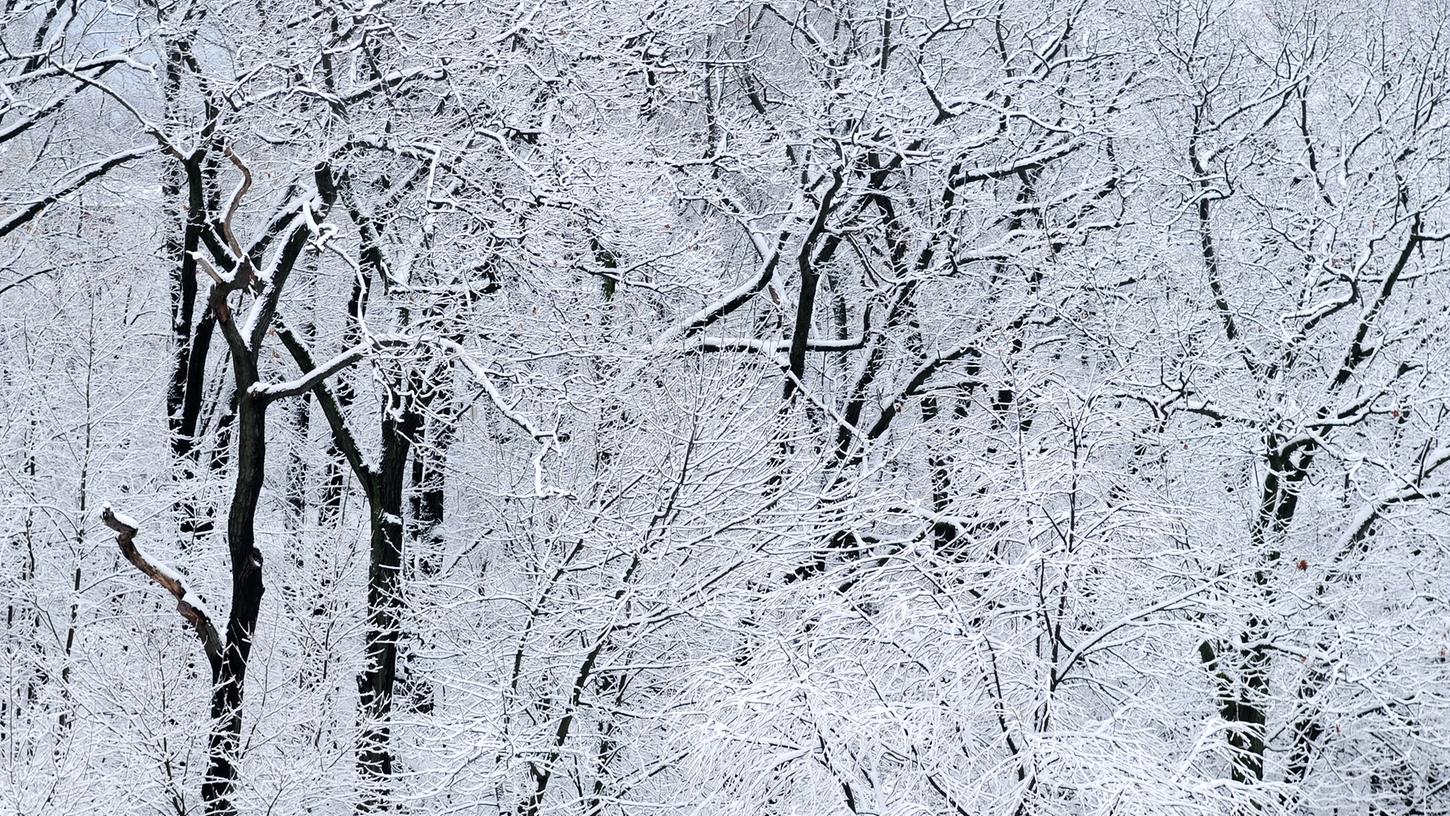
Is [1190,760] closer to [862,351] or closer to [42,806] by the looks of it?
[42,806]

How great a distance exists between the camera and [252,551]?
1127 centimetres

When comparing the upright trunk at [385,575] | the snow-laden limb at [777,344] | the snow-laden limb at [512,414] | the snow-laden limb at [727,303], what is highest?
the snow-laden limb at [727,303]

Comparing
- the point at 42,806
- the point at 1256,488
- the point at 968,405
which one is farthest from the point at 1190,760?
the point at 968,405

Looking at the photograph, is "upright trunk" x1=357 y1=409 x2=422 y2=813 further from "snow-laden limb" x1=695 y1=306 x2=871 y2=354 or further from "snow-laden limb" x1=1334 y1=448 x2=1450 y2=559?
"snow-laden limb" x1=1334 y1=448 x2=1450 y2=559

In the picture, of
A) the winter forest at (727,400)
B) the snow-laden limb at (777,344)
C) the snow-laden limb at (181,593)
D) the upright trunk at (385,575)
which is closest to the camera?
the winter forest at (727,400)

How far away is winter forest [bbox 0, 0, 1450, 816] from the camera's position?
7.96 meters

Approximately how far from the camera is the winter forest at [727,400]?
26.1 feet

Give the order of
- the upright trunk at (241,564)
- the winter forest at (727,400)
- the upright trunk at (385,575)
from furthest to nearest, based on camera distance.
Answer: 1. the upright trunk at (385,575)
2. the upright trunk at (241,564)
3. the winter forest at (727,400)

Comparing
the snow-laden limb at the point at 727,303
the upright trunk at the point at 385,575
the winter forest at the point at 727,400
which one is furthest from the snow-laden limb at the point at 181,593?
the snow-laden limb at the point at 727,303

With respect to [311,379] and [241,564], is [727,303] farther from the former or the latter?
[241,564]

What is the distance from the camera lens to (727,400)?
460 inches

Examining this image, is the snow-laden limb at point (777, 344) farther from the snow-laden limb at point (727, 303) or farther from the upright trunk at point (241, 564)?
the upright trunk at point (241, 564)

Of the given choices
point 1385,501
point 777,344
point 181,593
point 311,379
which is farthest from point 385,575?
point 1385,501

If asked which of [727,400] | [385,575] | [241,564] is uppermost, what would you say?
[727,400]
